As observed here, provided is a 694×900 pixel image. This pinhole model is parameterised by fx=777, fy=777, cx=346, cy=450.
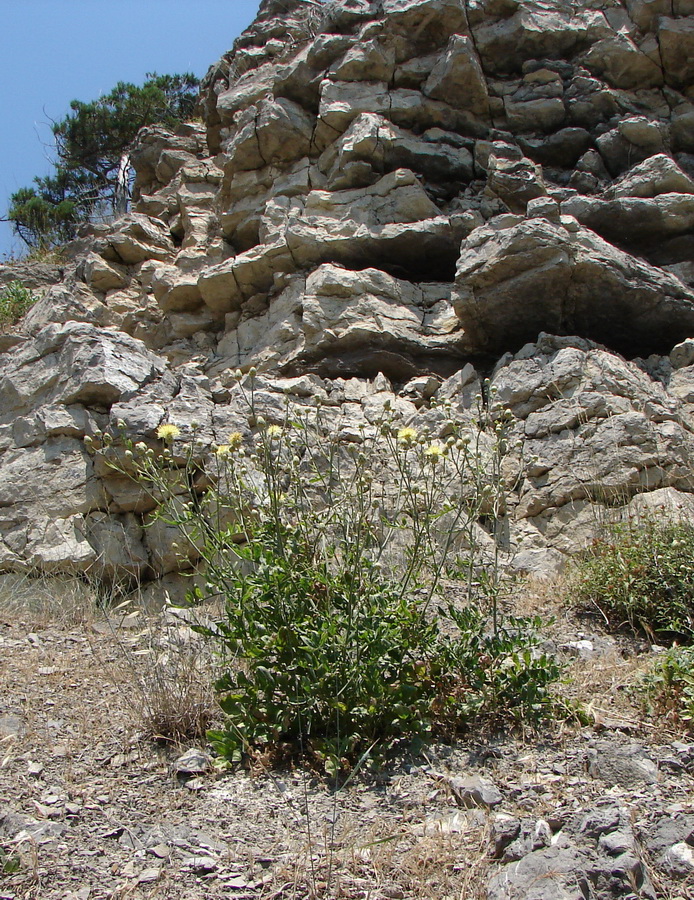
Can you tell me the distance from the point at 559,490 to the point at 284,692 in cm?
380

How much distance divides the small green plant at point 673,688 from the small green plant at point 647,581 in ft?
1.52

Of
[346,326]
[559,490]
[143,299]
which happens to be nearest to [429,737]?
[559,490]

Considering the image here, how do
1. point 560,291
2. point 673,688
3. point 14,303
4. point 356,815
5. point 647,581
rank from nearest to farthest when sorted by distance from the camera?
point 356,815
point 673,688
point 647,581
point 560,291
point 14,303

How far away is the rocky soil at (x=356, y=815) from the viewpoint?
8.55ft

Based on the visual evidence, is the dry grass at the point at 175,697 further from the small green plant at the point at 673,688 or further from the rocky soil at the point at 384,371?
the small green plant at the point at 673,688

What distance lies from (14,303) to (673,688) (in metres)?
11.0

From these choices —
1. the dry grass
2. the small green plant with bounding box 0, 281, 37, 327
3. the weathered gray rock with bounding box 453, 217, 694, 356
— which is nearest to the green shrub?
the dry grass

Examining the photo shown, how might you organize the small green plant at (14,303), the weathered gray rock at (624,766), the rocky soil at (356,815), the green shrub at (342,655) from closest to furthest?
the rocky soil at (356,815) < the weathered gray rock at (624,766) < the green shrub at (342,655) < the small green plant at (14,303)

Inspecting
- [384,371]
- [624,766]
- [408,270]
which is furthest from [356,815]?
[408,270]

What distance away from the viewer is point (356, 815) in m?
3.06

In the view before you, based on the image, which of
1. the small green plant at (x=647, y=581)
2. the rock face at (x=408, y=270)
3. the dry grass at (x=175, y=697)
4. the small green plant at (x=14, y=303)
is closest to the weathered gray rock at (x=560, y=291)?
the rock face at (x=408, y=270)

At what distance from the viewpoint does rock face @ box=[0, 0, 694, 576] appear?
6.73 metres

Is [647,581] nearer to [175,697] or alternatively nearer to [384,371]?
[175,697]

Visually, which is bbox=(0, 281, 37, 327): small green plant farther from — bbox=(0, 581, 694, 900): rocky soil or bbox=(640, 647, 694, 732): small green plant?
bbox=(640, 647, 694, 732): small green plant
